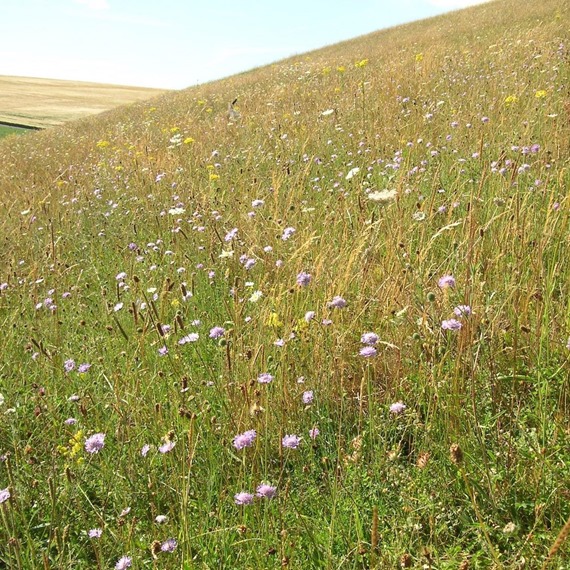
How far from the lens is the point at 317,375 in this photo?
6.29ft

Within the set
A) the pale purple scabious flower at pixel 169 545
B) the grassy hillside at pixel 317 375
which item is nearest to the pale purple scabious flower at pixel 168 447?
the grassy hillside at pixel 317 375

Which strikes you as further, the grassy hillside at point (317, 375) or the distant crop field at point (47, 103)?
the distant crop field at point (47, 103)

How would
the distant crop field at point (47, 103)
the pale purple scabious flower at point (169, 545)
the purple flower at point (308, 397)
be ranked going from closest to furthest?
1. the pale purple scabious flower at point (169, 545)
2. the purple flower at point (308, 397)
3. the distant crop field at point (47, 103)

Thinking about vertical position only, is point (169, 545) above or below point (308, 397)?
below

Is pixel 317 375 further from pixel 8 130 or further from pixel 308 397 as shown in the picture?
Answer: pixel 8 130

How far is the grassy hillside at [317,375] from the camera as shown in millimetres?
1432

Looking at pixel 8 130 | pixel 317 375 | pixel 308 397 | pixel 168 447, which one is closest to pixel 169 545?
pixel 168 447

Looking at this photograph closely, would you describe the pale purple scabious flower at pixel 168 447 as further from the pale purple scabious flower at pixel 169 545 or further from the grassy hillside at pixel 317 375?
the pale purple scabious flower at pixel 169 545

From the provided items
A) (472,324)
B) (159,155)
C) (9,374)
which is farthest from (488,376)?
(159,155)

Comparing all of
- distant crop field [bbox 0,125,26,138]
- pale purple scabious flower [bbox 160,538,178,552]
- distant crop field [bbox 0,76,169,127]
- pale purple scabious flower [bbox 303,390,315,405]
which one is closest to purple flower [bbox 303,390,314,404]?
pale purple scabious flower [bbox 303,390,315,405]

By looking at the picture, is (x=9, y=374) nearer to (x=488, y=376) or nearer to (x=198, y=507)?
(x=198, y=507)

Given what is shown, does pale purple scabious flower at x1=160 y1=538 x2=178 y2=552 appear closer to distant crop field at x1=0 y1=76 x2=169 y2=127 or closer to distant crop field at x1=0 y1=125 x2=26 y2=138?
distant crop field at x1=0 y1=125 x2=26 y2=138

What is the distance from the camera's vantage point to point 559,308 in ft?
6.30

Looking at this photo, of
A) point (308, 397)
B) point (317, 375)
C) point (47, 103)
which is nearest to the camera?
point (308, 397)
